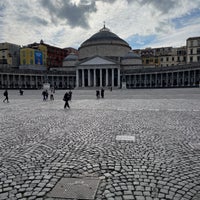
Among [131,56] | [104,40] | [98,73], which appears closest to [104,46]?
[104,40]

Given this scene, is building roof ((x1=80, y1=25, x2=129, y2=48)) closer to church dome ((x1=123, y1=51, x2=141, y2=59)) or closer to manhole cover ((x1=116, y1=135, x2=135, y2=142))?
church dome ((x1=123, y1=51, x2=141, y2=59))

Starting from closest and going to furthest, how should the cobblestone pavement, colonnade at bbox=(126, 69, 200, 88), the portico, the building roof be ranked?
the cobblestone pavement
colonnade at bbox=(126, 69, 200, 88)
the portico
the building roof

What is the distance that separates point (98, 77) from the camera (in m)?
94.3

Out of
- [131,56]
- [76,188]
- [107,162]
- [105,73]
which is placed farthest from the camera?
[131,56]

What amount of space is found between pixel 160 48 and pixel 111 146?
126 metres

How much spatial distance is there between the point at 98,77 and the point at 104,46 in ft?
77.9

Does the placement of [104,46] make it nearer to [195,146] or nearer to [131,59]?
[131,59]

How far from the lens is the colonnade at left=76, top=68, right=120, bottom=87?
9025cm

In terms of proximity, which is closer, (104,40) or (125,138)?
(125,138)

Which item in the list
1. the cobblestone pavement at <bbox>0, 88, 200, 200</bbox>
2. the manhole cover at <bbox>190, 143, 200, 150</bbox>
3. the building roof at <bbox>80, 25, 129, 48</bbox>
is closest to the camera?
the cobblestone pavement at <bbox>0, 88, 200, 200</bbox>

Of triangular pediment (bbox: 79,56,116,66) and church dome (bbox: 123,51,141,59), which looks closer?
triangular pediment (bbox: 79,56,116,66)

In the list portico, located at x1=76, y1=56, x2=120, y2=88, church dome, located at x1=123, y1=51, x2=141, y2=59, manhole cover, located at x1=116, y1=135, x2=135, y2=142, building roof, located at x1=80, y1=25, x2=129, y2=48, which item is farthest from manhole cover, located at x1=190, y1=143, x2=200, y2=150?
building roof, located at x1=80, y1=25, x2=129, y2=48

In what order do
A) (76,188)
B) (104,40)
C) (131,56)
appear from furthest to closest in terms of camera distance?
(104,40), (131,56), (76,188)

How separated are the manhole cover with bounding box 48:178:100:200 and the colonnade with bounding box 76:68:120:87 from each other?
8521 centimetres
